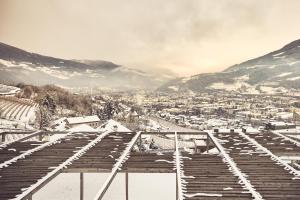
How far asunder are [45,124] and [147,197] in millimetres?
22180

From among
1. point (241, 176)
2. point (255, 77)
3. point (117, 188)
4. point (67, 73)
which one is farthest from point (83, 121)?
point (255, 77)

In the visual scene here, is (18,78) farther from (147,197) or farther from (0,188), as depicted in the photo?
(0,188)

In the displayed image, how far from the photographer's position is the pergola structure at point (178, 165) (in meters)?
5.20

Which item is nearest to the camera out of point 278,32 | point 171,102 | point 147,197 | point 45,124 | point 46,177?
point 46,177

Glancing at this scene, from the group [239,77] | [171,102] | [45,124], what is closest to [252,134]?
[45,124]

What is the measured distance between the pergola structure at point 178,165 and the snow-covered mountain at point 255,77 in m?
63.0

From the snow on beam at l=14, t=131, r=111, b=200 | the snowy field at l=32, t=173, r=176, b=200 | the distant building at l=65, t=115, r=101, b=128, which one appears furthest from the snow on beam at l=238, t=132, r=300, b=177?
the distant building at l=65, t=115, r=101, b=128

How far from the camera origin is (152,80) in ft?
244

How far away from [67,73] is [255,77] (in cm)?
4229

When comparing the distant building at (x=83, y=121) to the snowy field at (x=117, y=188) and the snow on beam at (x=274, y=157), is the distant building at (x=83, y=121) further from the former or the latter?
the snow on beam at (x=274, y=157)

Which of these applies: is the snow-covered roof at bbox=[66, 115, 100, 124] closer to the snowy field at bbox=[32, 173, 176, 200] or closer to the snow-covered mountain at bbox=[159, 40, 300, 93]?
the snowy field at bbox=[32, 173, 176, 200]

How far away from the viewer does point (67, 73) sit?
76.8 m

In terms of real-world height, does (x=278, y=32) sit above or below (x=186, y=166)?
above

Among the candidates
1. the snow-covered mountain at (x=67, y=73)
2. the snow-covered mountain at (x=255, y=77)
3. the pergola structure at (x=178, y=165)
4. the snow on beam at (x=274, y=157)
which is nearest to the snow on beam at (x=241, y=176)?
the pergola structure at (x=178, y=165)
